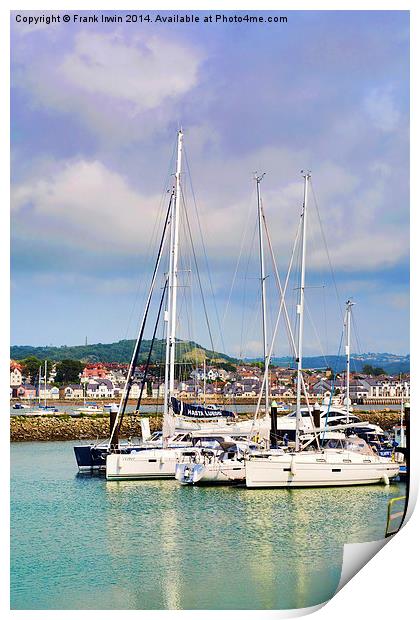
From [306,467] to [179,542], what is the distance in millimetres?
2887

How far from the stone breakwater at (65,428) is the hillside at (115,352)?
1.47 meters

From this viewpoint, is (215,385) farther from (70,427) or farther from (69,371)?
(69,371)

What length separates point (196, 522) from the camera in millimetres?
8789

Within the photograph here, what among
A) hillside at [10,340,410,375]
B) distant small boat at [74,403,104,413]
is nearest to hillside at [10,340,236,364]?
hillside at [10,340,410,375]

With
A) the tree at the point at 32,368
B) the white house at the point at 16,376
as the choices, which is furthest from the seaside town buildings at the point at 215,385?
the tree at the point at 32,368

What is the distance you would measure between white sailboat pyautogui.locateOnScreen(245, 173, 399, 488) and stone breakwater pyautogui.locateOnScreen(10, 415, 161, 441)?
29.5 ft

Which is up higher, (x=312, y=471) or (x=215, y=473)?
(x=312, y=471)

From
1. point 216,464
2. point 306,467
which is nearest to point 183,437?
point 216,464

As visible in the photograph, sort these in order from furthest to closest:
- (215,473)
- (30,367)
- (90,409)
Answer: (90,409) < (30,367) < (215,473)

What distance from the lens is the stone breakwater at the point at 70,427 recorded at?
1952 centimetres

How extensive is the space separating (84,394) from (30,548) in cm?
1866

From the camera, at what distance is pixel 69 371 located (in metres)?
23.7

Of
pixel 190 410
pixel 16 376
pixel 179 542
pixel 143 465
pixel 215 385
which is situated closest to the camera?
pixel 179 542
